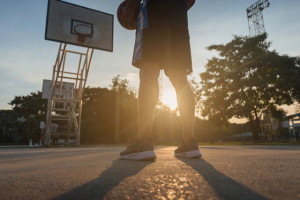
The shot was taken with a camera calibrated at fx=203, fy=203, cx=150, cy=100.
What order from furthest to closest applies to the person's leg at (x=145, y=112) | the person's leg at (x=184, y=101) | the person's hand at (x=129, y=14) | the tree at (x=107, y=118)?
1. the tree at (x=107, y=118)
2. the person's hand at (x=129, y=14)
3. the person's leg at (x=184, y=101)
4. the person's leg at (x=145, y=112)

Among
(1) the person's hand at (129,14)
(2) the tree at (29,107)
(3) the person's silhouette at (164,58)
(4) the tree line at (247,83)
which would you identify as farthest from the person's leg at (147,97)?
(2) the tree at (29,107)

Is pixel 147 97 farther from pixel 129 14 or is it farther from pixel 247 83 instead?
pixel 247 83

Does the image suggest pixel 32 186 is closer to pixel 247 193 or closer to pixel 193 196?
pixel 193 196

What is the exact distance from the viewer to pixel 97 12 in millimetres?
9047

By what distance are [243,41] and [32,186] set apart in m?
19.6

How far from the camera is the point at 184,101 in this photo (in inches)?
62.3

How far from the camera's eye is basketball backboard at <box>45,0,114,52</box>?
7895 mm

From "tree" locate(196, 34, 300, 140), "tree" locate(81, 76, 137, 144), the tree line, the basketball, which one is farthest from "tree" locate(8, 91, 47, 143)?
the basketball

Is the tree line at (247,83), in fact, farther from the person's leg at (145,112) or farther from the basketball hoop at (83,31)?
the person's leg at (145,112)

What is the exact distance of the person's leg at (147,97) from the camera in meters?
1.42

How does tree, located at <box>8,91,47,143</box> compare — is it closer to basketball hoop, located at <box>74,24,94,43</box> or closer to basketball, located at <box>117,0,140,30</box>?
basketball hoop, located at <box>74,24,94,43</box>

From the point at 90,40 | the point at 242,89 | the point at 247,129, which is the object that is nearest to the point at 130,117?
the point at 242,89

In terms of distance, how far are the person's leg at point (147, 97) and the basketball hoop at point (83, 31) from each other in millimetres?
7701

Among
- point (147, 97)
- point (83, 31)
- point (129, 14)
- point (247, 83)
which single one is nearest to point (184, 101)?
point (147, 97)
